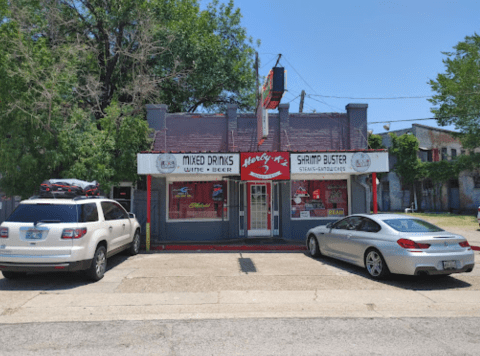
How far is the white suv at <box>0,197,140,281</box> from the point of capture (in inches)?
274

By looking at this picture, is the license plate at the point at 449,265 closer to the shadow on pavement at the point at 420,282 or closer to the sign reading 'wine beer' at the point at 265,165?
the shadow on pavement at the point at 420,282

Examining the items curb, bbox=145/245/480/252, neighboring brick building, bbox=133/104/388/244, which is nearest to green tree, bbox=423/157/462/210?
neighboring brick building, bbox=133/104/388/244

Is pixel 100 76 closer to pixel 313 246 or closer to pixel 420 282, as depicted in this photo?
pixel 313 246

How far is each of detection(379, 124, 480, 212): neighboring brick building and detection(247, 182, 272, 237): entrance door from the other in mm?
23892

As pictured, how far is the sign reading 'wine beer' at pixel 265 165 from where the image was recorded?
11.9 meters

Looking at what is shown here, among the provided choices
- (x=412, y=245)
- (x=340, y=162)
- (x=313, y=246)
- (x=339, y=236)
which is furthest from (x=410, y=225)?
(x=340, y=162)

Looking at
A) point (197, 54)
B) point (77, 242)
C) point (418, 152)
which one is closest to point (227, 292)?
point (77, 242)

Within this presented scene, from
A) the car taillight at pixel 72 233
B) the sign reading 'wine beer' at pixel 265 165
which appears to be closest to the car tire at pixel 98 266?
the car taillight at pixel 72 233

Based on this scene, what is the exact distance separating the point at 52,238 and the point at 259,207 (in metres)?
8.17

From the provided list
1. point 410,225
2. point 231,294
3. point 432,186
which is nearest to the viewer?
point 231,294

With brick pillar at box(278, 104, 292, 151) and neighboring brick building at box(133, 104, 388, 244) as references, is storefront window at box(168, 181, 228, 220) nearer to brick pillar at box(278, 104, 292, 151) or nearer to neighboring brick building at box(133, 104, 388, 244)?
neighboring brick building at box(133, 104, 388, 244)

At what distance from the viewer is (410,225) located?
7.95 meters

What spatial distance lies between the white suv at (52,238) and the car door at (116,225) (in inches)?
25.0

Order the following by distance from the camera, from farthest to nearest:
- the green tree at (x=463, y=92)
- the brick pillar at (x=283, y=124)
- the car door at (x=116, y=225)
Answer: the green tree at (x=463, y=92), the brick pillar at (x=283, y=124), the car door at (x=116, y=225)
